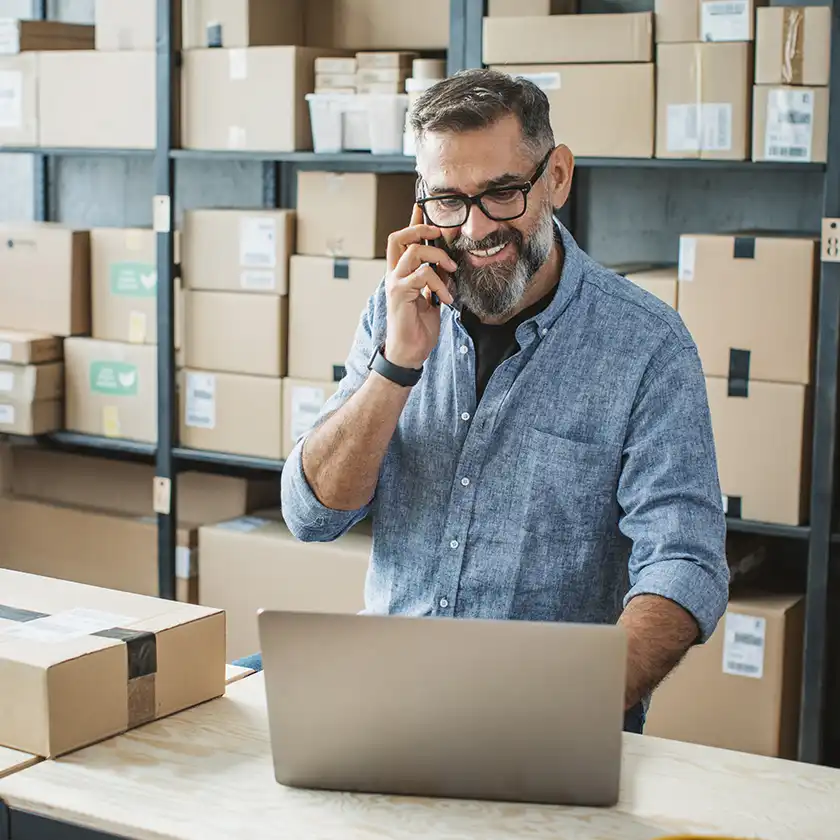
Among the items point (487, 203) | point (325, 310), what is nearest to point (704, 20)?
point (325, 310)

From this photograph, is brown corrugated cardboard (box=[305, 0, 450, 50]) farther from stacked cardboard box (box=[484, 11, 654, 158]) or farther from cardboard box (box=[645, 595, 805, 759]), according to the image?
cardboard box (box=[645, 595, 805, 759])

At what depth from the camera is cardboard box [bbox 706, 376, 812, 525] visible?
276cm

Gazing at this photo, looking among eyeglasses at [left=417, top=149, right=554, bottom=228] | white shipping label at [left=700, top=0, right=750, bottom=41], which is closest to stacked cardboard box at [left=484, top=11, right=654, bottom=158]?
white shipping label at [left=700, top=0, right=750, bottom=41]

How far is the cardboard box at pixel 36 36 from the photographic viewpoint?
3.58 metres

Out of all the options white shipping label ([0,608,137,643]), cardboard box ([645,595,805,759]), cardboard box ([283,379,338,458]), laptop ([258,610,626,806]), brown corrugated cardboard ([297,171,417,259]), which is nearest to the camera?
laptop ([258,610,626,806])

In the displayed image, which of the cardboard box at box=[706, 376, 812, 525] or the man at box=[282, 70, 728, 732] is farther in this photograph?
the cardboard box at box=[706, 376, 812, 525]

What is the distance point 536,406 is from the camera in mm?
1863

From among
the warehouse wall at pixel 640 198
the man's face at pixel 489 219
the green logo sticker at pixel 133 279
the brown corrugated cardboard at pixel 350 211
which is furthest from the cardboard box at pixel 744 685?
the green logo sticker at pixel 133 279

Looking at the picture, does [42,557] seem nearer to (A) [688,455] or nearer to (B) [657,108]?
(B) [657,108]

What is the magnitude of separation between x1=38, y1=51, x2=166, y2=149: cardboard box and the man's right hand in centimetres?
174

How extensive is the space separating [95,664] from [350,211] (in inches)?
71.7

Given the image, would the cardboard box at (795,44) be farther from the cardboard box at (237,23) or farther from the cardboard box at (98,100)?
the cardboard box at (98,100)

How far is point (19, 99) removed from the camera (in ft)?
11.8

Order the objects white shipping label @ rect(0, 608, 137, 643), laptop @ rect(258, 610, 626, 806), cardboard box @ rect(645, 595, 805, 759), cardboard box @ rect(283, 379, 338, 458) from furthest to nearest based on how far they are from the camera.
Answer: cardboard box @ rect(283, 379, 338, 458) < cardboard box @ rect(645, 595, 805, 759) < white shipping label @ rect(0, 608, 137, 643) < laptop @ rect(258, 610, 626, 806)
